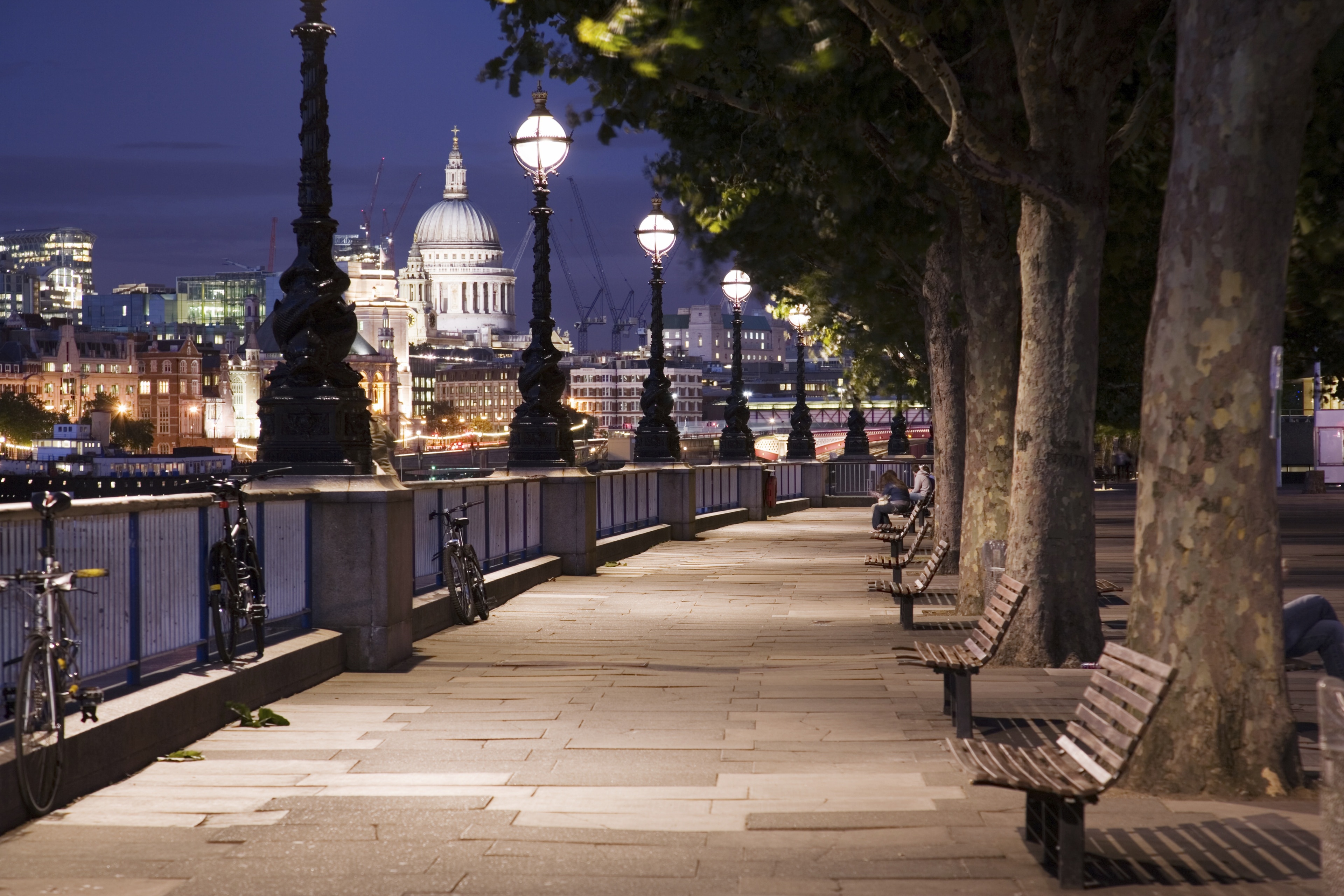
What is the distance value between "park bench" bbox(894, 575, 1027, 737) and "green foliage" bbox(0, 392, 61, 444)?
192 metres

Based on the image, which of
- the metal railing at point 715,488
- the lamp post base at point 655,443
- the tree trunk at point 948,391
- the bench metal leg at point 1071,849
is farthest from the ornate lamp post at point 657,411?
the bench metal leg at point 1071,849

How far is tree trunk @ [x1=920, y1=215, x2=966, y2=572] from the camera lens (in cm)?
2244

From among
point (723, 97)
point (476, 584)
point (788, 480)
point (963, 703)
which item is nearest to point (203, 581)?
point (963, 703)

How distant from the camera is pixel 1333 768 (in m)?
4.64

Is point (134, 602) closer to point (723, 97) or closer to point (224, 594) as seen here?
point (224, 594)

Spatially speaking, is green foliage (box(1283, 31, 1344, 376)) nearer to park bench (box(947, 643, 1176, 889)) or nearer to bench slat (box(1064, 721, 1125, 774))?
park bench (box(947, 643, 1176, 889))

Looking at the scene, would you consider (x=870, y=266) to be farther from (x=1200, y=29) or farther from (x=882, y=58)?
(x=1200, y=29)

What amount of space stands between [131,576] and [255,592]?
1.72m

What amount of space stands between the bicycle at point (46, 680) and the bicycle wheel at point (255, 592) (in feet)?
9.28

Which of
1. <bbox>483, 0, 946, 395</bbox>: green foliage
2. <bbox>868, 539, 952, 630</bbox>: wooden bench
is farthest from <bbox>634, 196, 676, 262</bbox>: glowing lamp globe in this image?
<bbox>868, 539, 952, 630</bbox>: wooden bench

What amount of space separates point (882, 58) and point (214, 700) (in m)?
8.08

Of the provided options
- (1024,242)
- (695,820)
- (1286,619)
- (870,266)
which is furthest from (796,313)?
(695,820)

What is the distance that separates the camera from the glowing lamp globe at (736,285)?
37156mm

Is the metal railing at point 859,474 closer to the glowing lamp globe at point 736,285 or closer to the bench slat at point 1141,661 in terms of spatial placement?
the glowing lamp globe at point 736,285
